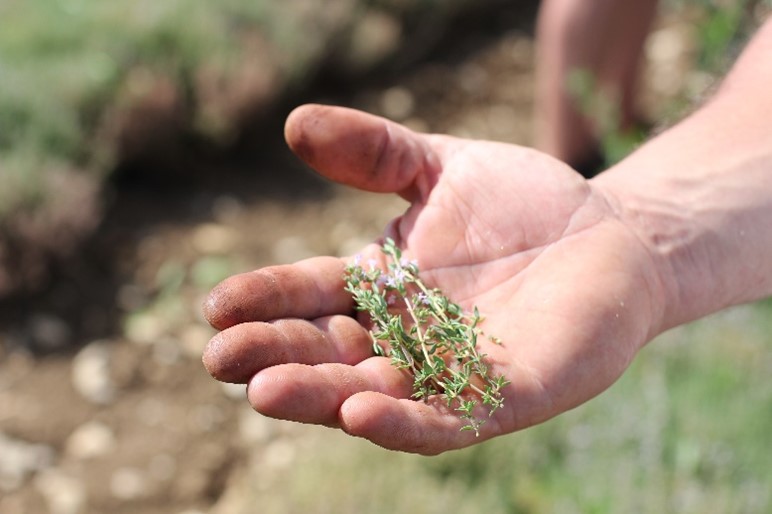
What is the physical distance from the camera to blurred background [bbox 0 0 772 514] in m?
2.66

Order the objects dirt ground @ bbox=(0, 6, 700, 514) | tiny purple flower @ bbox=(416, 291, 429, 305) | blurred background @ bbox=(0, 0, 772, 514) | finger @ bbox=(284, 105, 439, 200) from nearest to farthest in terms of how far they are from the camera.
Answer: tiny purple flower @ bbox=(416, 291, 429, 305) < finger @ bbox=(284, 105, 439, 200) < blurred background @ bbox=(0, 0, 772, 514) < dirt ground @ bbox=(0, 6, 700, 514)

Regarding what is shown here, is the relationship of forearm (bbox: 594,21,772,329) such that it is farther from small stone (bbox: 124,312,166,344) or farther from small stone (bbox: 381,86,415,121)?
small stone (bbox: 381,86,415,121)

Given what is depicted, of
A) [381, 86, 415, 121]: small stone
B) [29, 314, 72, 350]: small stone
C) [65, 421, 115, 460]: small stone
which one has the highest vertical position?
[381, 86, 415, 121]: small stone

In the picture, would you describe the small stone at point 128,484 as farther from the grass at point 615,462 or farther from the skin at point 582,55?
the skin at point 582,55

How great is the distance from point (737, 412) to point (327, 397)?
153 cm

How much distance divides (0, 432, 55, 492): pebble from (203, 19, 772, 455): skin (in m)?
1.71

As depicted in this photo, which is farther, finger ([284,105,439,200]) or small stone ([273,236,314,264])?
small stone ([273,236,314,264])

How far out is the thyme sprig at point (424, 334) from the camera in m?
1.68

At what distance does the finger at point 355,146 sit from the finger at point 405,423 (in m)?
0.58

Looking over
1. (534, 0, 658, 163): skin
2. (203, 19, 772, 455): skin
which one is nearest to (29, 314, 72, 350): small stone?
(203, 19, 772, 455): skin

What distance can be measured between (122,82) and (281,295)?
2.82 m

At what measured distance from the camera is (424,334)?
1.85m

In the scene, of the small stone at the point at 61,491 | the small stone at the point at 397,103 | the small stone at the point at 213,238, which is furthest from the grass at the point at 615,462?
the small stone at the point at 397,103

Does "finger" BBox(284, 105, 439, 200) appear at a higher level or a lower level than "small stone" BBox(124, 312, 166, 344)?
higher
